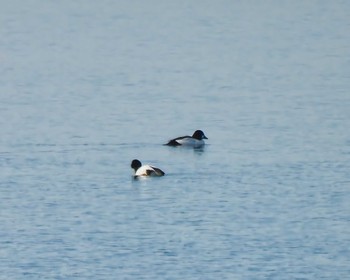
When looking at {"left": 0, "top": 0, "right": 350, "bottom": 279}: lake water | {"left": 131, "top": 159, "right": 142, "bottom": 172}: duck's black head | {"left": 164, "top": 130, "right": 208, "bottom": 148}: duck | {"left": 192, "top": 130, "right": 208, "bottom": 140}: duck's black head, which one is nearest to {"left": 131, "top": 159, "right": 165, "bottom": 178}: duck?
{"left": 131, "top": 159, "right": 142, "bottom": 172}: duck's black head

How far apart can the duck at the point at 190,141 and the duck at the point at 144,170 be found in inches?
141

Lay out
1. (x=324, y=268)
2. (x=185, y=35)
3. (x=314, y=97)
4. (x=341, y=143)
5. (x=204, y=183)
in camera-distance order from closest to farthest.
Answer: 1. (x=324, y=268)
2. (x=204, y=183)
3. (x=341, y=143)
4. (x=314, y=97)
5. (x=185, y=35)

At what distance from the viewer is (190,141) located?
4109cm

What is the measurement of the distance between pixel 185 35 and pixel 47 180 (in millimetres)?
33321

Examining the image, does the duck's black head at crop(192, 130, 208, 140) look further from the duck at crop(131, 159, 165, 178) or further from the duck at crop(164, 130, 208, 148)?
the duck at crop(131, 159, 165, 178)

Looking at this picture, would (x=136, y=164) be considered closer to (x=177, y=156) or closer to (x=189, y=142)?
(x=177, y=156)

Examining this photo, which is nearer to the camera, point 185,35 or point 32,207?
point 32,207

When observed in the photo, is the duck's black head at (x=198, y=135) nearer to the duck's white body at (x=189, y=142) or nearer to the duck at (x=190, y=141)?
the duck at (x=190, y=141)

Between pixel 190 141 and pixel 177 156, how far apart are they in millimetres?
823

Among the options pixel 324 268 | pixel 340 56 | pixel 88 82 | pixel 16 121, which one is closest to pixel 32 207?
pixel 324 268

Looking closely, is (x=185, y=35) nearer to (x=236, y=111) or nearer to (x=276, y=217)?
(x=236, y=111)

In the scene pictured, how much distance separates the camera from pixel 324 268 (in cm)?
2898

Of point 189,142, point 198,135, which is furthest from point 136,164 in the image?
point 198,135

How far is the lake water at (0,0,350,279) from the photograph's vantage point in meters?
30.1
